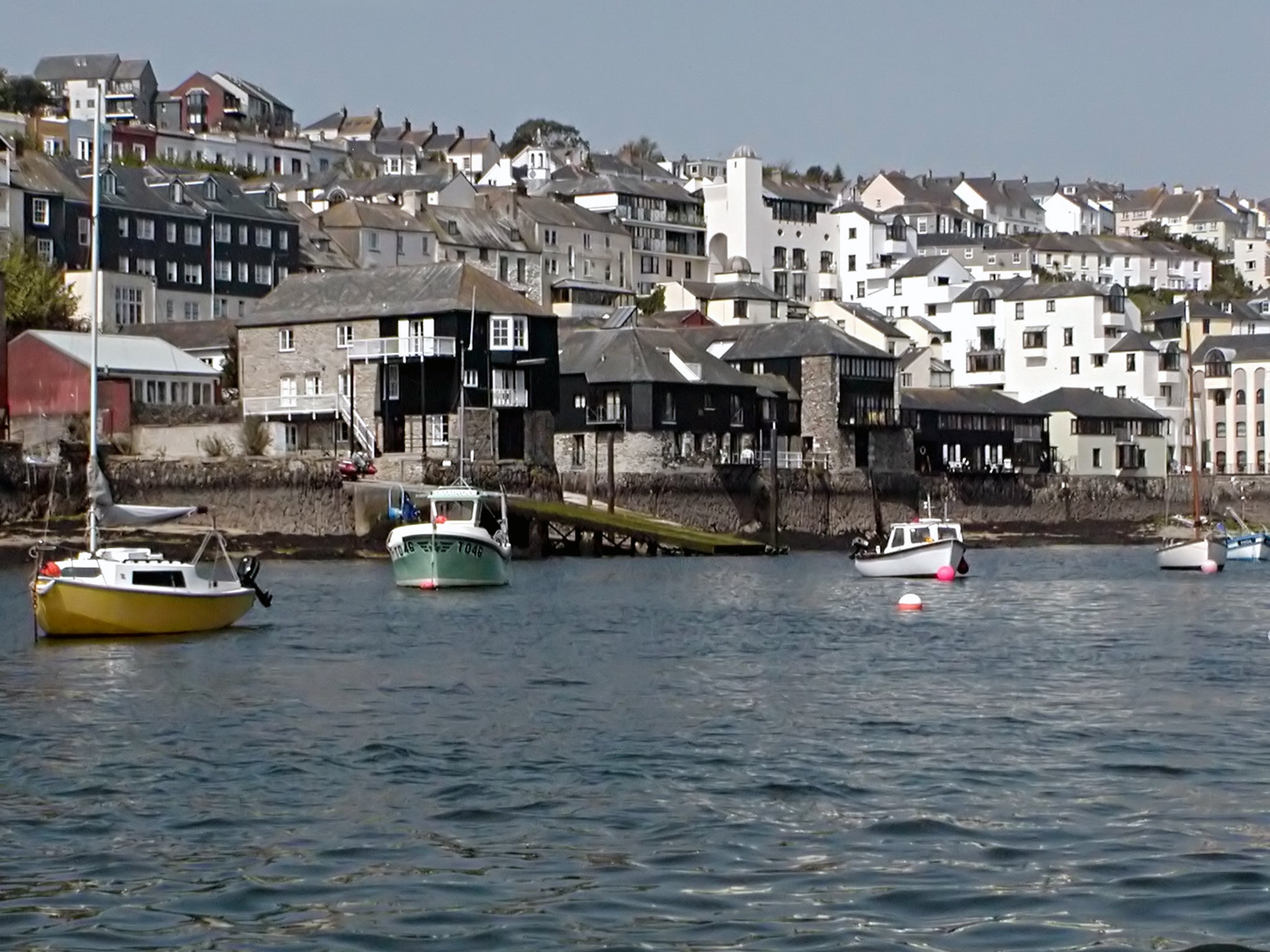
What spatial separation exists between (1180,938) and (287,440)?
69.0 m

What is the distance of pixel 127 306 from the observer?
99.6 metres

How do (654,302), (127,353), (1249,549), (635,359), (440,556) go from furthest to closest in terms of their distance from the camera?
(654,302), (635,359), (127,353), (1249,549), (440,556)

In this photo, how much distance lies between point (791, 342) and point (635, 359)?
1329 centimetres

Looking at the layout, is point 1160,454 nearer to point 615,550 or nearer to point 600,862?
point 615,550

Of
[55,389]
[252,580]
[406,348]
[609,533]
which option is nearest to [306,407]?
[406,348]

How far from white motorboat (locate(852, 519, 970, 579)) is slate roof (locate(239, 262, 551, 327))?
2296 cm

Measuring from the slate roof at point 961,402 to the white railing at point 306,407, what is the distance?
32455 mm

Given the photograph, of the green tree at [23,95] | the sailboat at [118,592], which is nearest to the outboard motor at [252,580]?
the sailboat at [118,592]

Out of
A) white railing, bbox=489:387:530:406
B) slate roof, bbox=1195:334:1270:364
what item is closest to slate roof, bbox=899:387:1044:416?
slate roof, bbox=1195:334:1270:364

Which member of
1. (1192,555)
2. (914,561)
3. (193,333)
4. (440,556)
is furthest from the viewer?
(193,333)

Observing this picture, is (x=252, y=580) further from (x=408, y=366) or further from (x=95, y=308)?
(x=408, y=366)

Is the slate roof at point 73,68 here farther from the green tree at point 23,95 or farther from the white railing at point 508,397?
the white railing at point 508,397

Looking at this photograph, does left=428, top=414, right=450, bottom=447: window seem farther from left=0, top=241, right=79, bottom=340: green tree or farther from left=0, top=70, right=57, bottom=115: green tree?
left=0, top=70, right=57, bottom=115: green tree

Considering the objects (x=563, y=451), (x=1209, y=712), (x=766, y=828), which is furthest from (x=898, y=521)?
(x=766, y=828)
